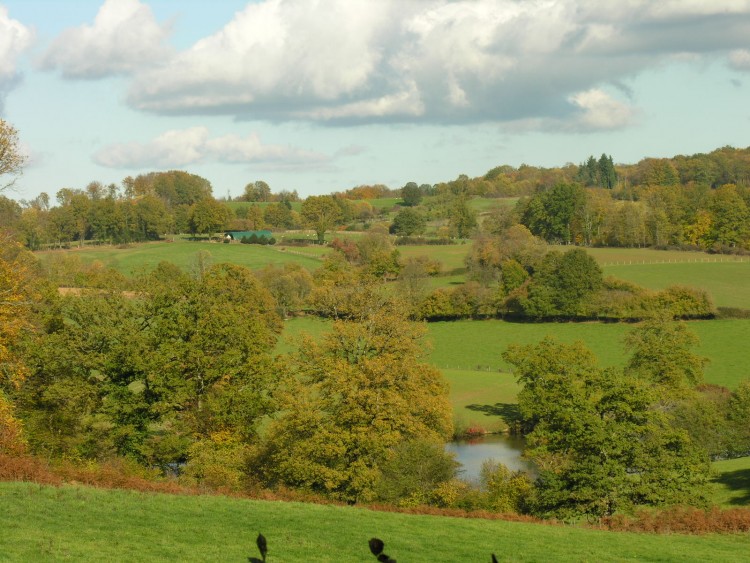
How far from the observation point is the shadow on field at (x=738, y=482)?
35.9 meters

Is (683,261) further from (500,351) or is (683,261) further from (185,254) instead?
(185,254)

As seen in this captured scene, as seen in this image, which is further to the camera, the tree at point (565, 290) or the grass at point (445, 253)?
the grass at point (445, 253)

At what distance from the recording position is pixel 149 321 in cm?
4625

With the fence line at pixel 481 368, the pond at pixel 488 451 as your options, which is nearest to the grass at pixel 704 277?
the fence line at pixel 481 368

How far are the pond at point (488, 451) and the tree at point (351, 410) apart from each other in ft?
31.7

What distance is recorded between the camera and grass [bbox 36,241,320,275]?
12875 centimetres

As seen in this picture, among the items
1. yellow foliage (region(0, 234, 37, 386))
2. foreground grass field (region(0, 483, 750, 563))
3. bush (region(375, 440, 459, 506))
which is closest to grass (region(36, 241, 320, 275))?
bush (region(375, 440, 459, 506))

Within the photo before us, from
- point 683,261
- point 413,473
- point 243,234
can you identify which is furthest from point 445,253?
point 413,473

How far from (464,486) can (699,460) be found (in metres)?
9.40

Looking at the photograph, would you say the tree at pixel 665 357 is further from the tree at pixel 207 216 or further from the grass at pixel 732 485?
the tree at pixel 207 216

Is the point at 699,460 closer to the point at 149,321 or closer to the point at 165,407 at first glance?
the point at 165,407

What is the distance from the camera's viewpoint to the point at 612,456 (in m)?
32.3

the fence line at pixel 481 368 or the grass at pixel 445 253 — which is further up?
the grass at pixel 445 253

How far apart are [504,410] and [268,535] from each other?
152 feet
